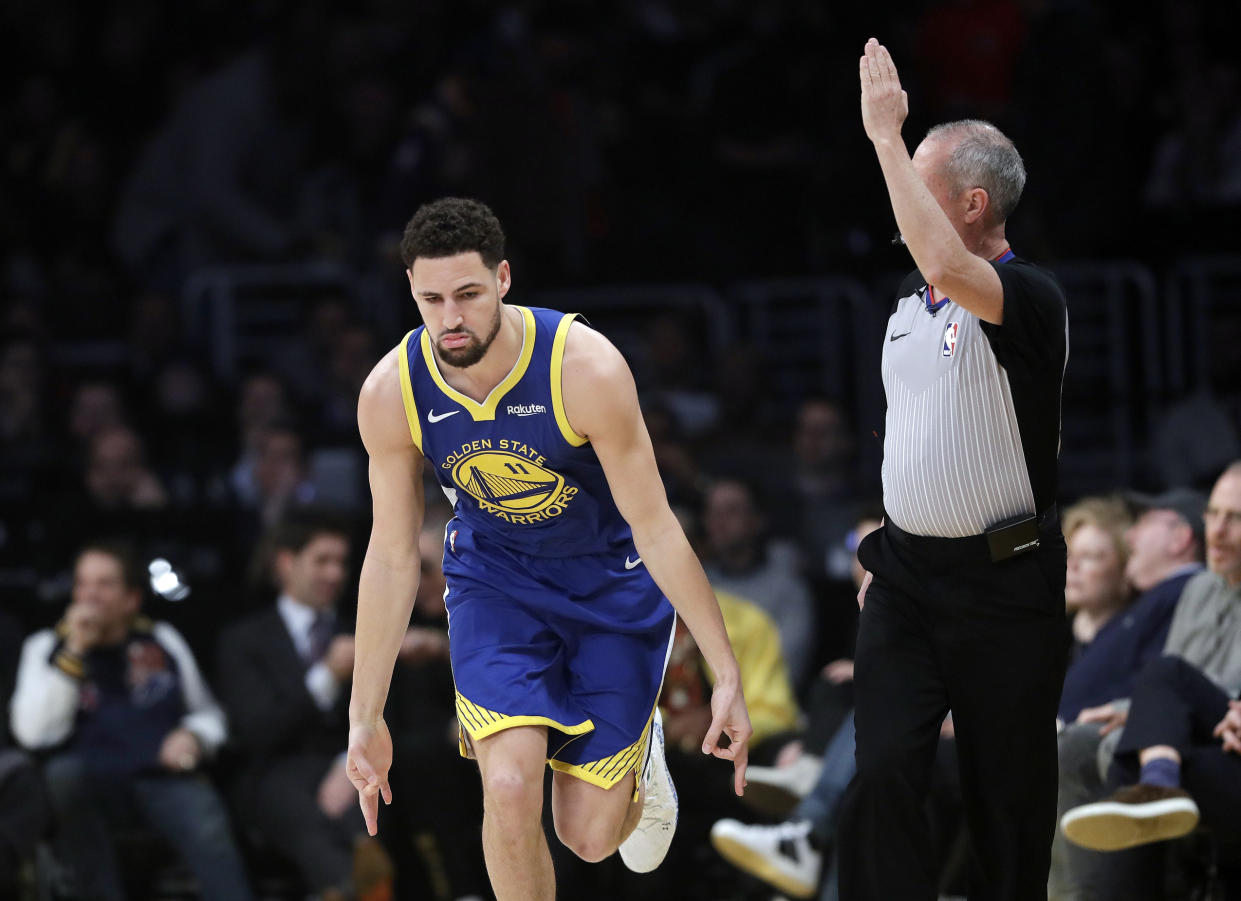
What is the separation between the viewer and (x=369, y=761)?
14.1 feet

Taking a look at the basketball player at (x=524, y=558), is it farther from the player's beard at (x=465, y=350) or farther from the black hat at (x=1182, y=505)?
the black hat at (x=1182, y=505)

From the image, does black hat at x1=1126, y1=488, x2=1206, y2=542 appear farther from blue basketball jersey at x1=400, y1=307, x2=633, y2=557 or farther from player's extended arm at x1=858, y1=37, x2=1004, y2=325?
player's extended arm at x1=858, y1=37, x2=1004, y2=325

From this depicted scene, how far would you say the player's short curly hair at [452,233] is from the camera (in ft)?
13.4

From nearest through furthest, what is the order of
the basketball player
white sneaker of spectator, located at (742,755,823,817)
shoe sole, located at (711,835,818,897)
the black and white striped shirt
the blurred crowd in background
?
the black and white striped shirt, the basketball player, shoe sole, located at (711,835,818,897), white sneaker of spectator, located at (742,755,823,817), the blurred crowd in background

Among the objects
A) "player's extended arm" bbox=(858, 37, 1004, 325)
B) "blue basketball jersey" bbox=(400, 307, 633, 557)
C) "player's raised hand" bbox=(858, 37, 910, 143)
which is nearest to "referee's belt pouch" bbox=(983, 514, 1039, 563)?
"player's extended arm" bbox=(858, 37, 1004, 325)

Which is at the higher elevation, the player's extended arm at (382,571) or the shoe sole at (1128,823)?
the player's extended arm at (382,571)

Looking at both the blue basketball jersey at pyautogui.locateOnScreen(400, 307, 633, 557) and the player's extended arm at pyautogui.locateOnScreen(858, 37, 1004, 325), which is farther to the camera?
the blue basketball jersey at pyautogui.locateOnScreen(400, 307, 633, 557)

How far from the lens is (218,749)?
6.66 meters

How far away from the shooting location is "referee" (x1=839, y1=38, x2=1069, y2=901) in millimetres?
3855

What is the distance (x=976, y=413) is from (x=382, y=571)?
1454 mm

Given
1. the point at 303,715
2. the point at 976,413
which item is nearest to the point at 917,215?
the point at 976,413

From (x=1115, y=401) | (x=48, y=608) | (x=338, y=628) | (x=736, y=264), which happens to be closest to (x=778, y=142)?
(x=736, y=264)

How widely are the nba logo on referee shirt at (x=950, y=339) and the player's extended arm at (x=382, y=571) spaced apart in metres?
1.27

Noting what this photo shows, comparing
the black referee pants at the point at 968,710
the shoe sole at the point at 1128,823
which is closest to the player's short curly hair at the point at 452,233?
the black referee pants at the point at 968,710
